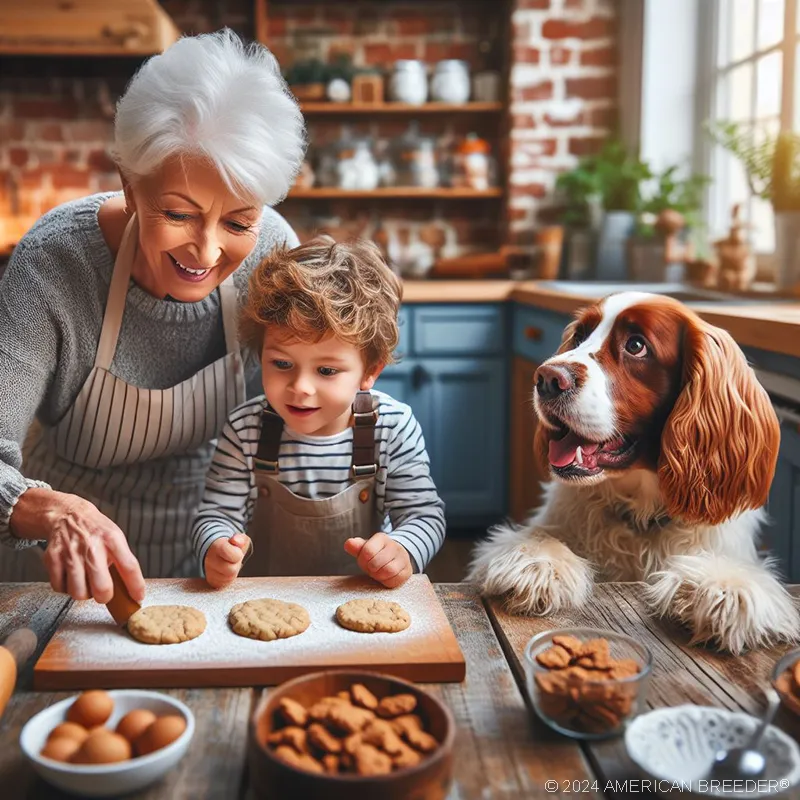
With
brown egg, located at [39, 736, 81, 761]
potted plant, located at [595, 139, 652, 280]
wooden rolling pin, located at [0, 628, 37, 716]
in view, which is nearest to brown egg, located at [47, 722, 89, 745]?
brown egg, located at [39, 736, 81, 761]

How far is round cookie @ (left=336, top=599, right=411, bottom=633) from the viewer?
930 mm

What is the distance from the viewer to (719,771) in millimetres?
671

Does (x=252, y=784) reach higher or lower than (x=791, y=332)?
lower

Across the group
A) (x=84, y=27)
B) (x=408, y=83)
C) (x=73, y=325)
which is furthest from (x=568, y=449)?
(x=84, y=27)

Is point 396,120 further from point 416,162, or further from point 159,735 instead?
point 159,735

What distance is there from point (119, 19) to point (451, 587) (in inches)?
125

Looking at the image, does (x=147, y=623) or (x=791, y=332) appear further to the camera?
(x=791, y=332)

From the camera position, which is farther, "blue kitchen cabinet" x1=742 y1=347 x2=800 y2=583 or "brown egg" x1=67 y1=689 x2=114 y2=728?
"blue kitchen cabinet" x1=742 y1=347 x2=800 y2=583

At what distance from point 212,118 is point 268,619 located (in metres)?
0.73

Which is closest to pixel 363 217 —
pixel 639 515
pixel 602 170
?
pixel 602 170

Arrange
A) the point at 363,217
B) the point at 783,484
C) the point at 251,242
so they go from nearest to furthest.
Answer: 1. the point at 251,242
2. the point at 783,484
3. the point at 363,217

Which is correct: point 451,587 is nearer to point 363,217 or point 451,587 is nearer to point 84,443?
point 84,443

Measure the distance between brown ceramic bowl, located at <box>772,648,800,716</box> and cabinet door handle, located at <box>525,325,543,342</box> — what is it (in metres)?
2.19

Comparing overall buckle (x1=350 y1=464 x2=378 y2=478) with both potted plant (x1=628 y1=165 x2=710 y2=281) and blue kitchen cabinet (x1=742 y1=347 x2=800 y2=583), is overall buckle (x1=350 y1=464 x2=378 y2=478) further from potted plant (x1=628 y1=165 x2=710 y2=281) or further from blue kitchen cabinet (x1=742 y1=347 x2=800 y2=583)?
potted plant (x1=628 y1=165 x2=710 y2=281)
